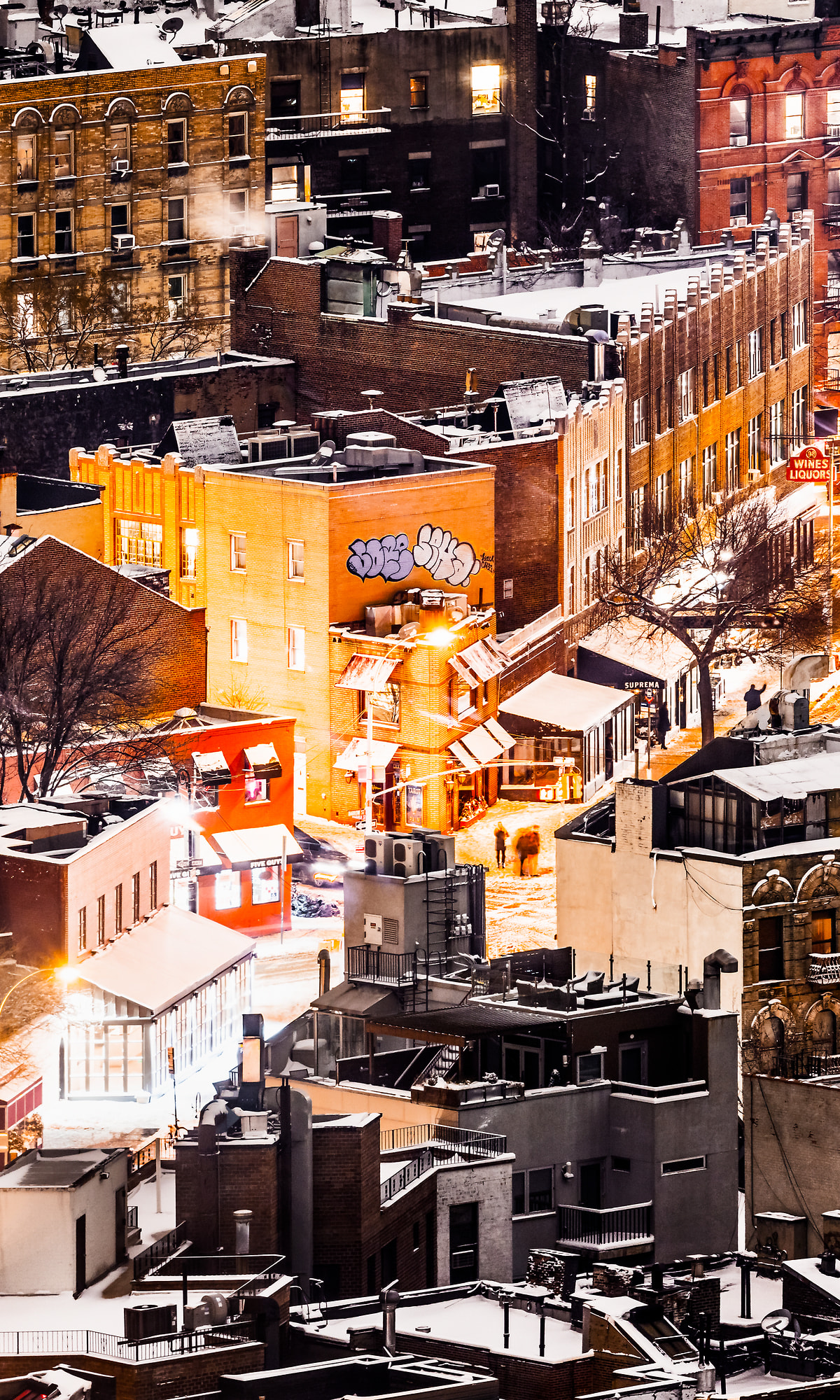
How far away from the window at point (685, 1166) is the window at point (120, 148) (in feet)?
263

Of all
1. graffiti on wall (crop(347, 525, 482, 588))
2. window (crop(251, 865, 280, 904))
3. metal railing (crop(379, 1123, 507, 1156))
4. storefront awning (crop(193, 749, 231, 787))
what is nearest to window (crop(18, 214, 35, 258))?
graffiti on wall (crop(347, 525, 482, 588))

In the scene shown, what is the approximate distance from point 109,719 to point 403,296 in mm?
31583

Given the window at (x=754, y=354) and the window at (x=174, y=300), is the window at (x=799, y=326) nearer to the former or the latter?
the window at (x=754, y=354)

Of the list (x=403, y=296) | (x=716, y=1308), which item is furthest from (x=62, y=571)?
(x=716, y=1308)

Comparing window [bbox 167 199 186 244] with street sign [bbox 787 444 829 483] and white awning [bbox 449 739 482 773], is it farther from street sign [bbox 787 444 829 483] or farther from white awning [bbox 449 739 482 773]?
white awning [bbox 449 739 482 773]

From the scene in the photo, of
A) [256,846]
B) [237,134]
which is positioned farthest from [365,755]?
[237,134]

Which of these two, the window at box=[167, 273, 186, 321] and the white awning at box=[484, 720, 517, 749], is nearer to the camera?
the white awning at box=[484, 720, 517, 749]

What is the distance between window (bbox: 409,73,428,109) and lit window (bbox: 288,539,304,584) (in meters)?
57.2

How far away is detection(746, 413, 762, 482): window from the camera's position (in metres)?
134

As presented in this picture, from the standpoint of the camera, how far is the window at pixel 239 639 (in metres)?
110

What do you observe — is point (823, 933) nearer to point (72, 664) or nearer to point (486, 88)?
point (72, 664)

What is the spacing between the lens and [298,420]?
13088cm

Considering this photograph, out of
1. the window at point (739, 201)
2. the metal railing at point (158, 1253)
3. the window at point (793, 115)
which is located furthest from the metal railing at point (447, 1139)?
the window at point (793, 115)

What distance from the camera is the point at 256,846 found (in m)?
99.1
